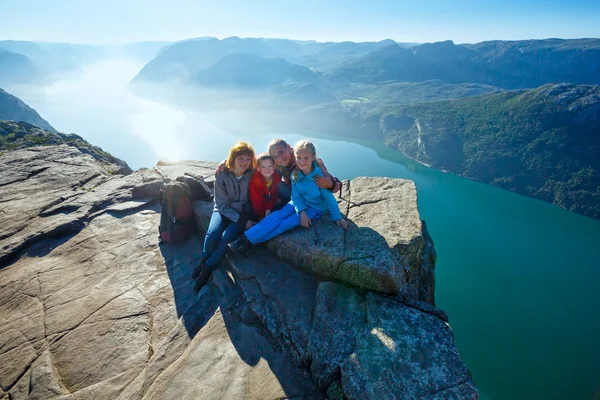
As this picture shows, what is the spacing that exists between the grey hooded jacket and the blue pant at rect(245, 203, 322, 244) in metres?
0.52

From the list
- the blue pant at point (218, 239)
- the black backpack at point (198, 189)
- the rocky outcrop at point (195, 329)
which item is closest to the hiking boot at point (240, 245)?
the blue pant at point (218, 239)

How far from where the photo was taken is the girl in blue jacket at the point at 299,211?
5.57m

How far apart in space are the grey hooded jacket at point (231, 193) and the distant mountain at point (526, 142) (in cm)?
11095

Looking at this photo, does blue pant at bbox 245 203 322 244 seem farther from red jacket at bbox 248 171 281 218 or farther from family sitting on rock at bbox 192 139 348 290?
red jacket at bbox 248 171 281 218

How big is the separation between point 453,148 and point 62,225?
132287mm

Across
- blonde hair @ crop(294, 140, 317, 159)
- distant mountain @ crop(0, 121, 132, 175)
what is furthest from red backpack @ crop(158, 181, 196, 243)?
distant mountain @ crop(0, 121, 132, 175)

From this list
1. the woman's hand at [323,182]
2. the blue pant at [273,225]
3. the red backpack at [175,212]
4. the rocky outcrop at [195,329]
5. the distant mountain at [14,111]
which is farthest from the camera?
the distant mountain at [14,111]

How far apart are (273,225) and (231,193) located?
114cm

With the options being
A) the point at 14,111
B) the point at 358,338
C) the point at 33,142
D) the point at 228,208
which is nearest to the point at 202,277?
the point at 228,208

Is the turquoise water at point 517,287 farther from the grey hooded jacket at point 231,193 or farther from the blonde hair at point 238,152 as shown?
the blonde hair at point 238,152

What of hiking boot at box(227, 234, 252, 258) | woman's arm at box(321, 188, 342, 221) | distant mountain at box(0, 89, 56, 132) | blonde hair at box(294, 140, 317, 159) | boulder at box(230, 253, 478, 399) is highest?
blonde hair at box(294, 140, 317, 159)

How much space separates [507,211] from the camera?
83750mm

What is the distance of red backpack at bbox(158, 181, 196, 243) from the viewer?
23.4ft

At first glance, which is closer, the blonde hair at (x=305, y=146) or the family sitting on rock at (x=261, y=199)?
the blonde hair at (x=305, y=146)
